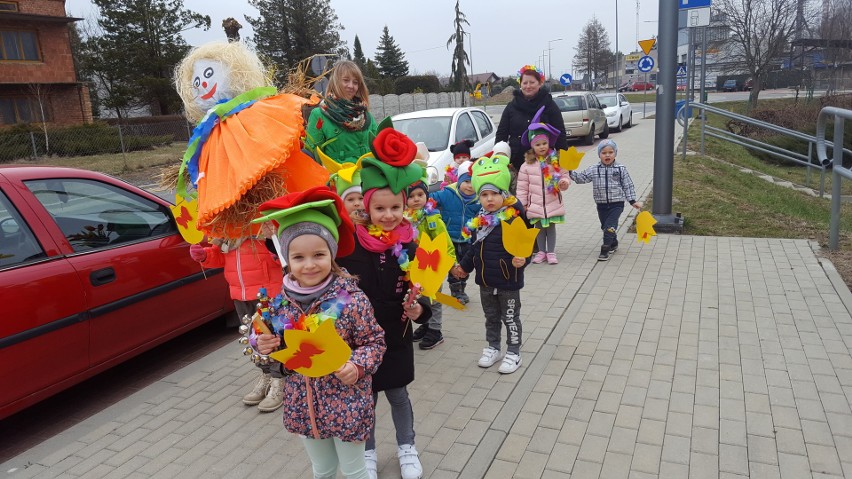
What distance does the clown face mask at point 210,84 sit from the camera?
11.8 ft

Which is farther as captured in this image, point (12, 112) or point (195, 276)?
point (12, 112)

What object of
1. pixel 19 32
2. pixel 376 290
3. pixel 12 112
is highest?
pixel 19 32

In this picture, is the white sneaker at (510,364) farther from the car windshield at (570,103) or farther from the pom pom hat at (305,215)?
the car windshield at (570,103)

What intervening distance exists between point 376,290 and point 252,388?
1.79m

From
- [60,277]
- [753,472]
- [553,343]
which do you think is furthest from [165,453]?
[753,472]

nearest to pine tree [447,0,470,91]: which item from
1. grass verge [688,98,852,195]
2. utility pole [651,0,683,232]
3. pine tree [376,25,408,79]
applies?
pine tree [376,25,408,79]

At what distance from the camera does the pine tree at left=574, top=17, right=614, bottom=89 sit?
66562 millimetres

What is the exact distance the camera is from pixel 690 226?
7879mm

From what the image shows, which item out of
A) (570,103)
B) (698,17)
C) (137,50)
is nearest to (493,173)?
(698,17)

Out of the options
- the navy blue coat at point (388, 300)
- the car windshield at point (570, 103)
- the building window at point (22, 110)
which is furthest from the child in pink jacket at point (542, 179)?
the building window at point (22, 110)

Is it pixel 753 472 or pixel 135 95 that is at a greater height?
pixel 135 95

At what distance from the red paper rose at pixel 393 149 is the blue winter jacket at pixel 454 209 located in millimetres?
1981

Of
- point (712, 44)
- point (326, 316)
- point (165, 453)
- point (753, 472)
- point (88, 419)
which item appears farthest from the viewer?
point (712, 44)

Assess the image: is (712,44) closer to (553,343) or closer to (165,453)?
(553,343)
